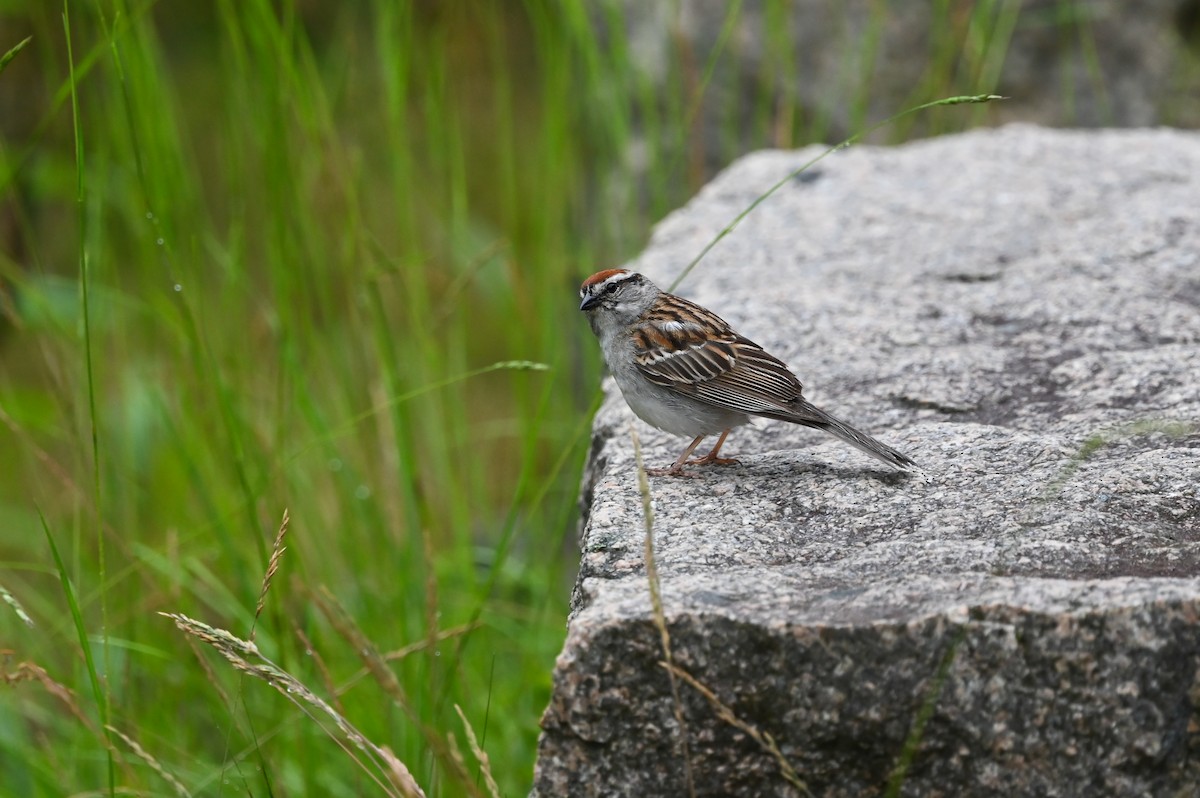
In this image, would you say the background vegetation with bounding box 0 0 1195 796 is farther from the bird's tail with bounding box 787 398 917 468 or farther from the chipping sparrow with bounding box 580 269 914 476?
the bird's tail with bounding box 787 398 917 468

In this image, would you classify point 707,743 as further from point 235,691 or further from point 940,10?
point 940,10

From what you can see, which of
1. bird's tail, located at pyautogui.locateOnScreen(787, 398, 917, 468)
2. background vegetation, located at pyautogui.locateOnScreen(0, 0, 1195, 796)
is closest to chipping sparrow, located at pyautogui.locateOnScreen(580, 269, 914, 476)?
bird's tail, located at pyautogui.locateOnScreen(787, 398, 917, 468)

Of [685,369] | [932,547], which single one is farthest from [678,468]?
[932,547]

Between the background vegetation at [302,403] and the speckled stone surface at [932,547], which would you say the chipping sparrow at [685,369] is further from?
the background vegetation at [302,403]

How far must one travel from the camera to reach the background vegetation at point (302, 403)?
10.3 feet

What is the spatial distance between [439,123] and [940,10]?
5.51 feet

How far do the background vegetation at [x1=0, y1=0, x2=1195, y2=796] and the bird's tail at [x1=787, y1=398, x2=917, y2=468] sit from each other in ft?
1.62

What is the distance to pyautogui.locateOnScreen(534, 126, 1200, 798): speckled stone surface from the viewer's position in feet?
5.46

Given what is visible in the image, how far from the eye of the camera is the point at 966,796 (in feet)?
5.57

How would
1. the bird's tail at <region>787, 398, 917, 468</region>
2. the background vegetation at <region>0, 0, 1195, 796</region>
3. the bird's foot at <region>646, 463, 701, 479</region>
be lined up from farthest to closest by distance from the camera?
the background vegetation at <region>0, 0, 1195, 796</region> → the bird's foot at <region>646, 463, 701, 479</region> → the bird's tail at <region>787, 398, 917, 468</region>

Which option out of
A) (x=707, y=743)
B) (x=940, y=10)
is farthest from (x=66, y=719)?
(x=940, y=10)

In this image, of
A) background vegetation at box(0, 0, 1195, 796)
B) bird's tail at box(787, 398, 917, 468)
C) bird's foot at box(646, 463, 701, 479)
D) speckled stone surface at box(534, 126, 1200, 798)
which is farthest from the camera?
background vegetation at box(0, 0, 1195, 796)

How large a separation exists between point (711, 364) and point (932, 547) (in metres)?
0.91

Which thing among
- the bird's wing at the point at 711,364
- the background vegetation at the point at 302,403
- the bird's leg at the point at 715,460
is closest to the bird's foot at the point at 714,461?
the bird's leg at the point at 715,460
